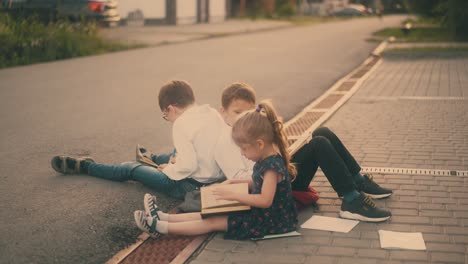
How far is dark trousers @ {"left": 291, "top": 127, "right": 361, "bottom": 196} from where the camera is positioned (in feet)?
15.8

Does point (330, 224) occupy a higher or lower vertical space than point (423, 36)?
higher

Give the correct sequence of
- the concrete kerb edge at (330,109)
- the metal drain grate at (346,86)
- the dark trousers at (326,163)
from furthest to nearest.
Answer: the metal drain grate at (346,86)
the concrete kerb edge at (330,109)
the dark trousers at (326,163)

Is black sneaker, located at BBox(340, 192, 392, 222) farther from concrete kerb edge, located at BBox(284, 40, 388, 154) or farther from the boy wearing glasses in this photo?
concrete kerb edge, located at BBox(284, 40, 388, 154)

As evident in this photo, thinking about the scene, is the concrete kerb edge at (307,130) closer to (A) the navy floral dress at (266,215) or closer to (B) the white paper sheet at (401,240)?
(A) the navy floral dress at (266,215)

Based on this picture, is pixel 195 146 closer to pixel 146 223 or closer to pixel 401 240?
pixel 146 223

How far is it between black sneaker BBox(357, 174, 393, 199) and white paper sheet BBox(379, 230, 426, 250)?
0.79m

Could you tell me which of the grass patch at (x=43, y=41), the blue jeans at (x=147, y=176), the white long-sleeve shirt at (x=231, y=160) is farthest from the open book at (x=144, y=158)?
the grass patch at (x=43, y=41)

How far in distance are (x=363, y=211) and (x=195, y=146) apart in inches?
54.0

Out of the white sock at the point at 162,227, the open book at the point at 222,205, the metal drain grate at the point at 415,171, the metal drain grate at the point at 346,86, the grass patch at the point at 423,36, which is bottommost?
the grass patch at the point at 423,36

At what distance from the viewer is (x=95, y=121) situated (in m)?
8.77

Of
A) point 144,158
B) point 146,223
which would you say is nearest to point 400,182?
point 144,158

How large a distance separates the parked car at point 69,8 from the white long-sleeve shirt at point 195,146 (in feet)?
56.0

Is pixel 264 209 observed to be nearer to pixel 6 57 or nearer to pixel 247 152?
pixel 247 152

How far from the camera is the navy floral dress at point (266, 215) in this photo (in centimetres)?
438
